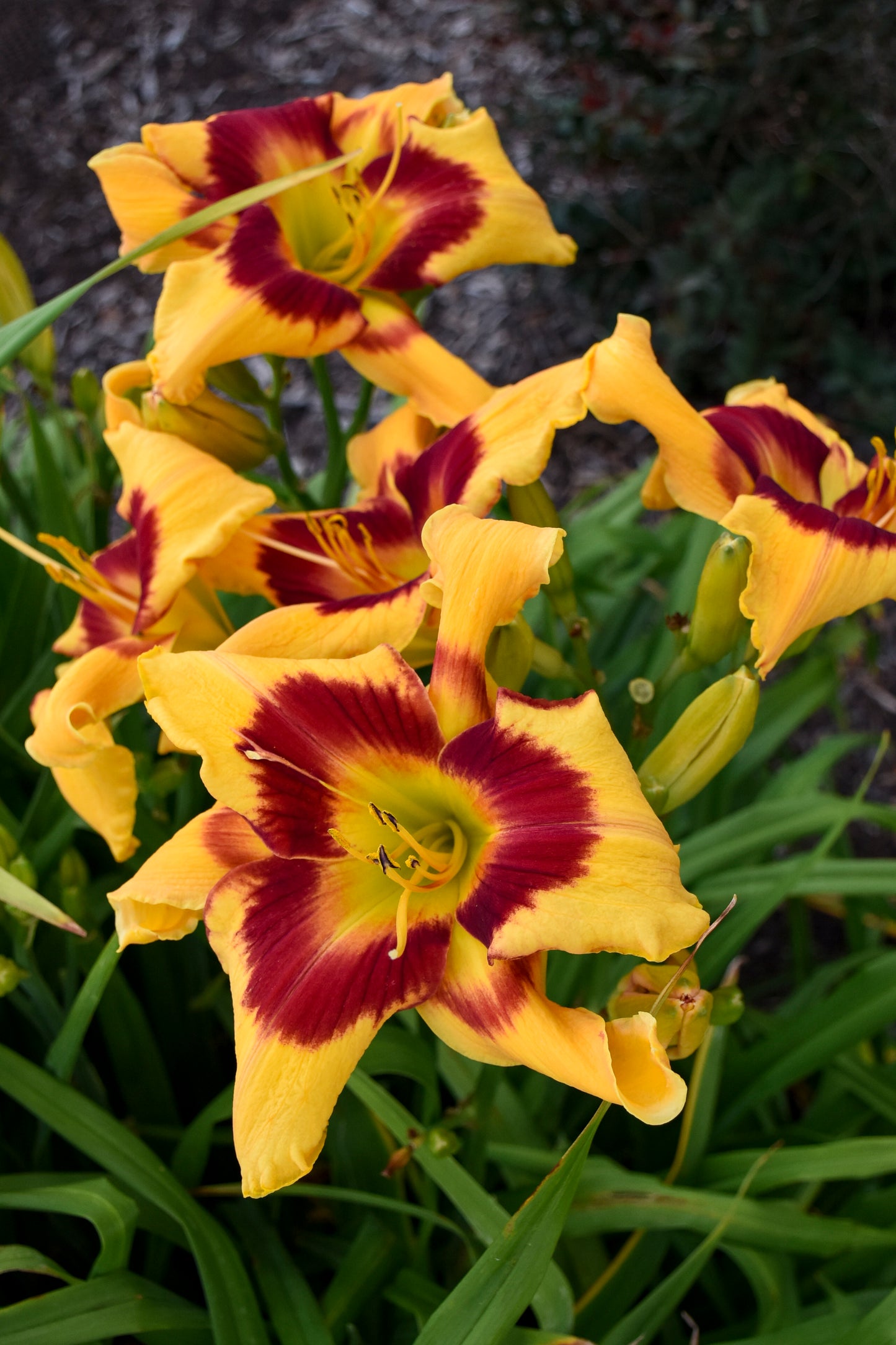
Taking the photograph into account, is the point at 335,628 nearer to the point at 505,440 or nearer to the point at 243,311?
the point at 505,440

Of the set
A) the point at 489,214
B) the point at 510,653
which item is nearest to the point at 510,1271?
the point at 510,653

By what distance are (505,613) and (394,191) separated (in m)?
0.60

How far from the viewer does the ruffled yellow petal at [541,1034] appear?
66 centimetres

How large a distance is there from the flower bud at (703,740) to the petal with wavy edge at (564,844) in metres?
0.13

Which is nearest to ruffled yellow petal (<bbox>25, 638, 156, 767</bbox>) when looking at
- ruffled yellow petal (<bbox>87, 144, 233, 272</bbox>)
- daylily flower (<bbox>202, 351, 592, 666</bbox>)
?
daylily flower (<bbox>202, 351, 592, 666</bbox>)

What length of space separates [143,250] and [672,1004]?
2.46 ft

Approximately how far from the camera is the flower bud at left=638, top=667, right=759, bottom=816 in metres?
0.83

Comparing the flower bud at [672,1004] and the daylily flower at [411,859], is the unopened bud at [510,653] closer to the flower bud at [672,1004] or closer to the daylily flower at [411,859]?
the daylily flower at [411,859]

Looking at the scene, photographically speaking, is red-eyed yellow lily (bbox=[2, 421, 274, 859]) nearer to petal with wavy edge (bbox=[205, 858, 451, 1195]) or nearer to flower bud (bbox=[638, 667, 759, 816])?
petal with wavy edge (bbox=[205, 858, 451, 1195])

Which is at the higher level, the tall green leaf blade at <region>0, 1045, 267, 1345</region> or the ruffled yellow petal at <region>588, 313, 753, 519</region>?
the ruffled yellow petal at <region>588, 313, 753, 519</region>

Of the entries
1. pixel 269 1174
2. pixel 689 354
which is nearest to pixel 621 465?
pixel 689 354

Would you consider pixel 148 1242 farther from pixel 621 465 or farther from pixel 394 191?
pixel 621 465

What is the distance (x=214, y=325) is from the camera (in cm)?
97

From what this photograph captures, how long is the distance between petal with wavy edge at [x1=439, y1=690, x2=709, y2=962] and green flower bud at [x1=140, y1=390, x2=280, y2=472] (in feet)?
1.54
